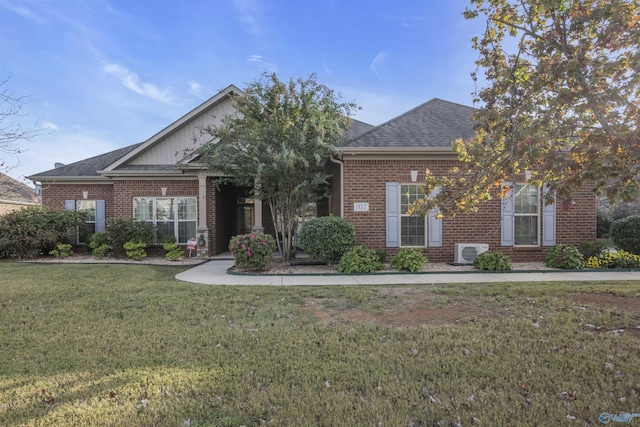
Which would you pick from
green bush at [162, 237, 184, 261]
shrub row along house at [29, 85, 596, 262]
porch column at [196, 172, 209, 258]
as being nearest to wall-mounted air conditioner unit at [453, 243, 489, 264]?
shrub row along house at [29, 85, 596, 262]

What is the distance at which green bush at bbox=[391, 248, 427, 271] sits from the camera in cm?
895

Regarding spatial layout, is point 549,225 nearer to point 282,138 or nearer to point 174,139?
point 282,138

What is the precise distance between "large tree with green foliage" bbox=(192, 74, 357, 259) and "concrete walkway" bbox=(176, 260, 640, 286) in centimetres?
270

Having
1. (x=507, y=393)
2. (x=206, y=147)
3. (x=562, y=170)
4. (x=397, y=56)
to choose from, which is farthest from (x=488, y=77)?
(x=397, y=56)

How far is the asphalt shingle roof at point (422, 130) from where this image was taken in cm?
1003

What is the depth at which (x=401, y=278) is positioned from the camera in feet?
26.7

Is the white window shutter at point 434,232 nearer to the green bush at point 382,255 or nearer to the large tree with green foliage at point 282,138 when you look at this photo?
the green bush at point 382,255

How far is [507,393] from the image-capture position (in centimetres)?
288

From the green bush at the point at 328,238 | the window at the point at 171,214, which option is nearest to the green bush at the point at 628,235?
the green bush at the point at 328,238

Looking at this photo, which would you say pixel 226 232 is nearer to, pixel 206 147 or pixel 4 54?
pixel 206 147

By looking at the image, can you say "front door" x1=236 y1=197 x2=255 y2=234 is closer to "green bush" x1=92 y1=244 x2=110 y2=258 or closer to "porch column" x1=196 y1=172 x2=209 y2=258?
"porch column" x1=196 y1=172 x2=209 y2=258

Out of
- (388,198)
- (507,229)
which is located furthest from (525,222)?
(388,198)

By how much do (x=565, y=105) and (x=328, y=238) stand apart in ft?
20.6

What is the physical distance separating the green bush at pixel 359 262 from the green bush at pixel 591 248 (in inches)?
238
